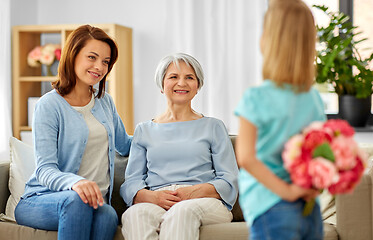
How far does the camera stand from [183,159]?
2.47 meters

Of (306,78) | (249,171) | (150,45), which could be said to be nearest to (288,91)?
(306,78)

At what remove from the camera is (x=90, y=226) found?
2180 mm

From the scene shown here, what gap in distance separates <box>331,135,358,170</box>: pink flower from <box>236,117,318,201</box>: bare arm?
10 cm

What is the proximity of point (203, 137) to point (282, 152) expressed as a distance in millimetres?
1138

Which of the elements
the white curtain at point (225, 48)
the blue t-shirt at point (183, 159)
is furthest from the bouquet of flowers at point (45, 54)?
the blue t-shirt at point (183, 159)

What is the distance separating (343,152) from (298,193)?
5.7 inches

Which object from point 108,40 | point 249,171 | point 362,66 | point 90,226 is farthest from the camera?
point 362,66

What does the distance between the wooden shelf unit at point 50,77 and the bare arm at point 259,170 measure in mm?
2776

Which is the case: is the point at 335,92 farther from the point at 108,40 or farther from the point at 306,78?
the point at 306,78

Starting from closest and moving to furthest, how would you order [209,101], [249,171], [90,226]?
[249,171]
[90,226]
[209,101]

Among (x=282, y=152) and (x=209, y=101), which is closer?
(x=282, y=152)

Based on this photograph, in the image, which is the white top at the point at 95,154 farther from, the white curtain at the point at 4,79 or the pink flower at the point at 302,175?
the white curtain at the point at 4,79

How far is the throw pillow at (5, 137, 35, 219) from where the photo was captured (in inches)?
101

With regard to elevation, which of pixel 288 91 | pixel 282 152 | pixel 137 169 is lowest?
pixel 137 169
